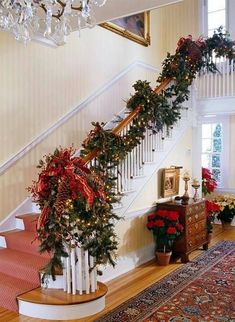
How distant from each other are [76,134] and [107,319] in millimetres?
3057

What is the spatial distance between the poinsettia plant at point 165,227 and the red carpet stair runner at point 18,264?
1.67m

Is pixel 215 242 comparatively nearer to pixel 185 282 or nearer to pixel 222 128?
pixel 185 282

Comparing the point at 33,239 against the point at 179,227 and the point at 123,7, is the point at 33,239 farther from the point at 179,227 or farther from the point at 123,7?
the point at 123,7

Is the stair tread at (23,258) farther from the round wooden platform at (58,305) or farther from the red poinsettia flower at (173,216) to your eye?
the red poinsettia flower at (173,216)

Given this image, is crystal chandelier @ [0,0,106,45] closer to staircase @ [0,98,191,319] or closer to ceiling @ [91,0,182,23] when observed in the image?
ceiling @ [91,0,182,23]

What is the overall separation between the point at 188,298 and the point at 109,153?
1.80 m

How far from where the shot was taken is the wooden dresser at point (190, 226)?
17.0ft

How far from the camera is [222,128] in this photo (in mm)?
8078

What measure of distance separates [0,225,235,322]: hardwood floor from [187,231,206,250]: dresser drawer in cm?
20

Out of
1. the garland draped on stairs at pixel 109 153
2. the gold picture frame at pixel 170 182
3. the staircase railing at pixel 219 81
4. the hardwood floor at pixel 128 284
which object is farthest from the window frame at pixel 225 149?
the hardwood floor at pixel 128 284

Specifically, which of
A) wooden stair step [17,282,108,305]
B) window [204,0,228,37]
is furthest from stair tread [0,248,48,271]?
window [204,0,228,37]

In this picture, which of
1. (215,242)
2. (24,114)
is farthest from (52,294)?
(215,242)

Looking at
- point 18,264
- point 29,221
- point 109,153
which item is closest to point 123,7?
point 109,153

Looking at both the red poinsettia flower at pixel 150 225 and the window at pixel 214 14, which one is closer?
the red poinsettia flower at pixel 150 225
